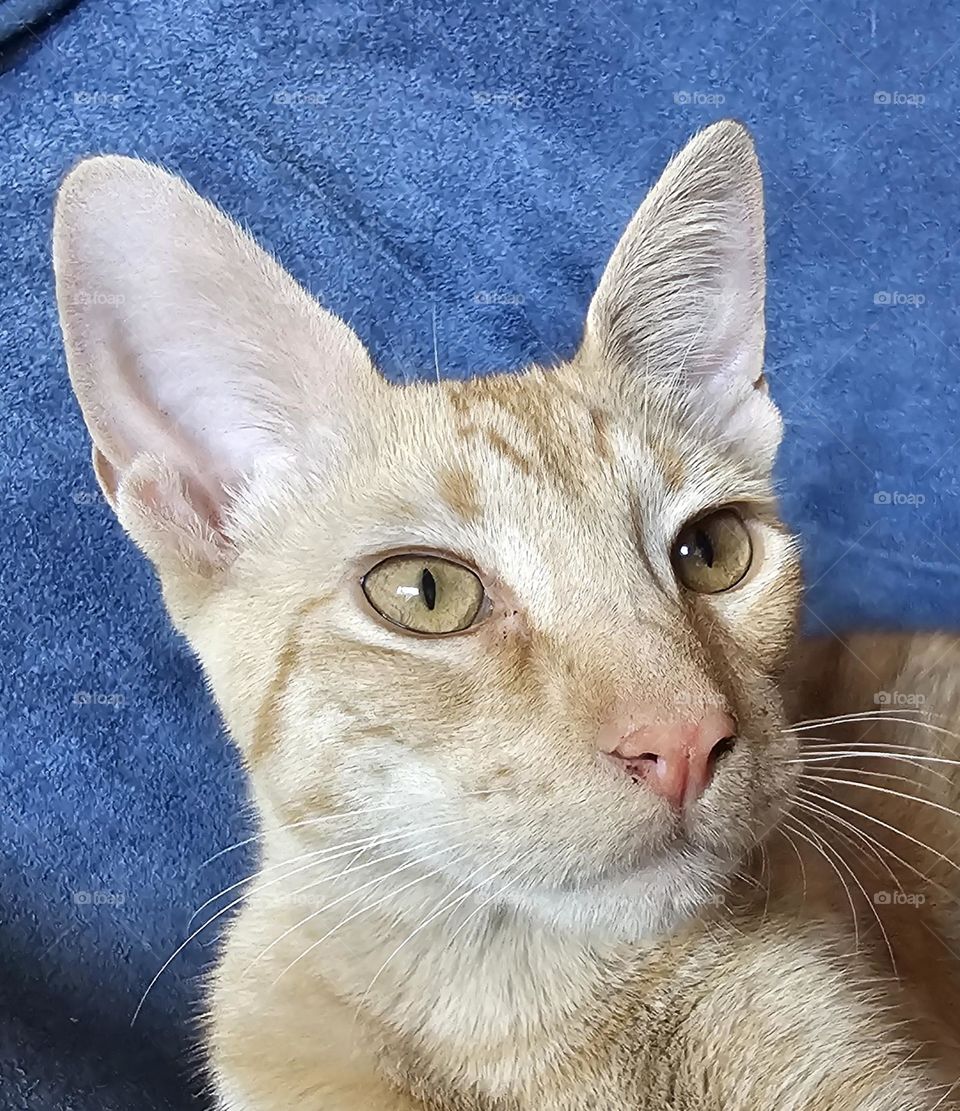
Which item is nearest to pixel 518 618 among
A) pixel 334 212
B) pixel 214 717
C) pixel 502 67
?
pixel 214 717

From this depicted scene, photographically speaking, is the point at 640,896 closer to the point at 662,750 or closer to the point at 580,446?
the point at 662,750

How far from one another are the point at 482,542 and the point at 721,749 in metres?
0.24

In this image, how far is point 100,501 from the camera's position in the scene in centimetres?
146

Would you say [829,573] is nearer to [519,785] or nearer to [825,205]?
[825,205]

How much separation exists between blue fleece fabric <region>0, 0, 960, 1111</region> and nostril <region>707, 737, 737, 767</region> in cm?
77

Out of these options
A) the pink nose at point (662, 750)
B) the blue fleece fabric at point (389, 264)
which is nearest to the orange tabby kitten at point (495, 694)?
the pink nose at point (662, 750)

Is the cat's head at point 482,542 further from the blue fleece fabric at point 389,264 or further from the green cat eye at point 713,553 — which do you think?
the blue fleece fabric at point 389,264

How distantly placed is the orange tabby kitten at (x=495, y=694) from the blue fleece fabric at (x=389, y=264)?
38 cm

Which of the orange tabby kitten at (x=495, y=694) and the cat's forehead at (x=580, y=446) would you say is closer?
the orange tabby kitten at (x=495, y=694)

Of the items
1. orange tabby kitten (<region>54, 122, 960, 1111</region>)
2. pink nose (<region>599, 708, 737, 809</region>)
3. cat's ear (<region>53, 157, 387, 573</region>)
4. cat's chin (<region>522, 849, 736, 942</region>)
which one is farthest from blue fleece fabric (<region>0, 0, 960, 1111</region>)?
pink nose (<region>599, 708, 737, 809</region>)

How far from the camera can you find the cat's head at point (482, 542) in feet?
2.59

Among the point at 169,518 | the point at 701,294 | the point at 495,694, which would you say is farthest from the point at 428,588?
the point at 701,294

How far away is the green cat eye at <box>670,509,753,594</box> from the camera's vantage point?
998 mm

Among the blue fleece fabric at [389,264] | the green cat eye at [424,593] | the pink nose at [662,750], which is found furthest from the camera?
the blue fleece fabric at [389,264]
